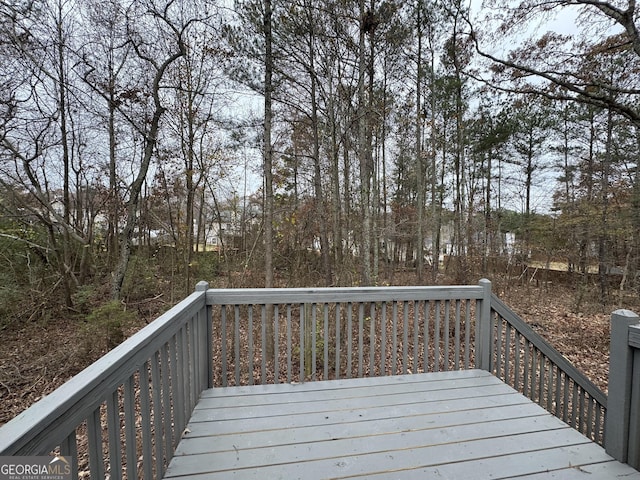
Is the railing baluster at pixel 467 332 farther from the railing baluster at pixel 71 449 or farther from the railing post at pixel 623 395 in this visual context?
the railing baluster at pixel 71 449

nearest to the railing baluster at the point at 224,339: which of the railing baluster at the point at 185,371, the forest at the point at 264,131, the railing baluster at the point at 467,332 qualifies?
the railing baluster at the point at 185,371

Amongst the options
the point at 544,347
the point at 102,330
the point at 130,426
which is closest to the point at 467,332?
the point at 544,347

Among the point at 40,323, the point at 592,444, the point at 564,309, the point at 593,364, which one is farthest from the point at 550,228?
the point at 40,323

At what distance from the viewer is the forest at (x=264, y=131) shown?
16.6ft

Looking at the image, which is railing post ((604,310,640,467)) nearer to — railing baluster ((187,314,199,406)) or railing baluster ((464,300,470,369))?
railing baluster ((464,300,470,369))

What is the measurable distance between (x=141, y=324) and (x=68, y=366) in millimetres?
1493

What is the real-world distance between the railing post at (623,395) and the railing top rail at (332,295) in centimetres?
93

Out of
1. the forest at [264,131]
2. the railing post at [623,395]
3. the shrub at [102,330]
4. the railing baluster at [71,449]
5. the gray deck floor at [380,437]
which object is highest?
the forest at [264,131]

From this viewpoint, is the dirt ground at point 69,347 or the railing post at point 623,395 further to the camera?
the dirt ground at point 69,347

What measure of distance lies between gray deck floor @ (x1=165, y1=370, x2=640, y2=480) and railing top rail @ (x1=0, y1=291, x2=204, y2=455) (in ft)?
2.22

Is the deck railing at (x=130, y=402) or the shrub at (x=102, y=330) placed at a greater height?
the deck railing at (x=130, y=402)

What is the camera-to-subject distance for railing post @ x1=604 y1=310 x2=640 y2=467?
1.45m

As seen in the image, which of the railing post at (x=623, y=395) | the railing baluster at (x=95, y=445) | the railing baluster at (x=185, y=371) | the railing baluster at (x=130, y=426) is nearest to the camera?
the railing baluster at (x=95, y=445)

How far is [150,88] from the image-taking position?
5.95 meters
